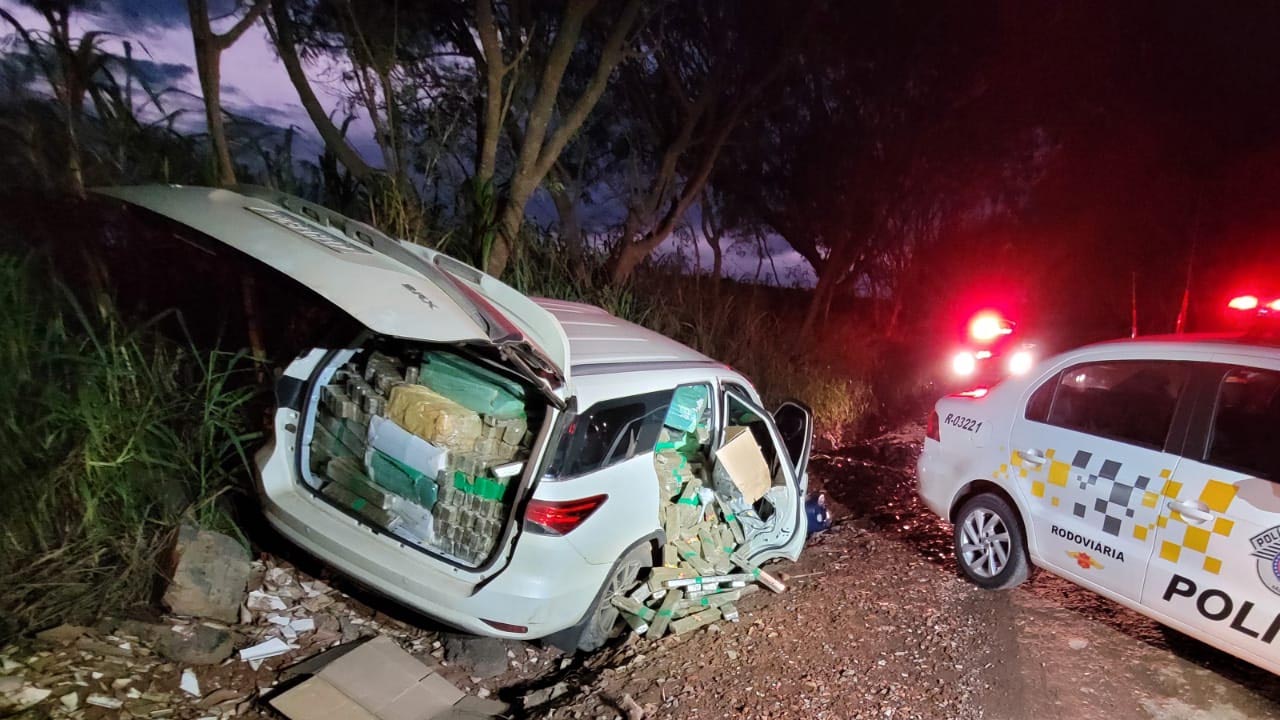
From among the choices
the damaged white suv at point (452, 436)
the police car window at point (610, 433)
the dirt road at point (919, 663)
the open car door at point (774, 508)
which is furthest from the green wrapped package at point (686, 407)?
the dirt road at point (919, 663)

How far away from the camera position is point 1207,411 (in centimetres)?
345

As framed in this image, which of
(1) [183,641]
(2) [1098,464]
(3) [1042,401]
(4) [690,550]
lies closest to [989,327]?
(3) [1042,401]

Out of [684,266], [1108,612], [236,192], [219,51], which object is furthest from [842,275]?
[236,192]

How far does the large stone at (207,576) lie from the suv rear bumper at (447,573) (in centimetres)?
36

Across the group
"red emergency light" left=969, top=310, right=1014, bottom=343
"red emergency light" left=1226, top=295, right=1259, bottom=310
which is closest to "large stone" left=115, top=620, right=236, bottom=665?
"red emergency light" left=1226, top=295, right=1259, bottom=310

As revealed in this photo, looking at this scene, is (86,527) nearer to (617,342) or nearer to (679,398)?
(617,342)

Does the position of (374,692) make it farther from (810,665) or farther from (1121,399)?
(1121,399)

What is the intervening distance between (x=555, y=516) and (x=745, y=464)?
66.8 inches

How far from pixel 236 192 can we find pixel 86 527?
1.71 metres

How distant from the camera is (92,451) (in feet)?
10.8

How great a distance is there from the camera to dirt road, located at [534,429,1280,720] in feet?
10.7

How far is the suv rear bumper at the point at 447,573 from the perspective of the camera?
2936mm

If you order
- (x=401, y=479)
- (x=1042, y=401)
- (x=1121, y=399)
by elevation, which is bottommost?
(x=401, y=479)

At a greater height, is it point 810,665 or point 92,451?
point 92,451
